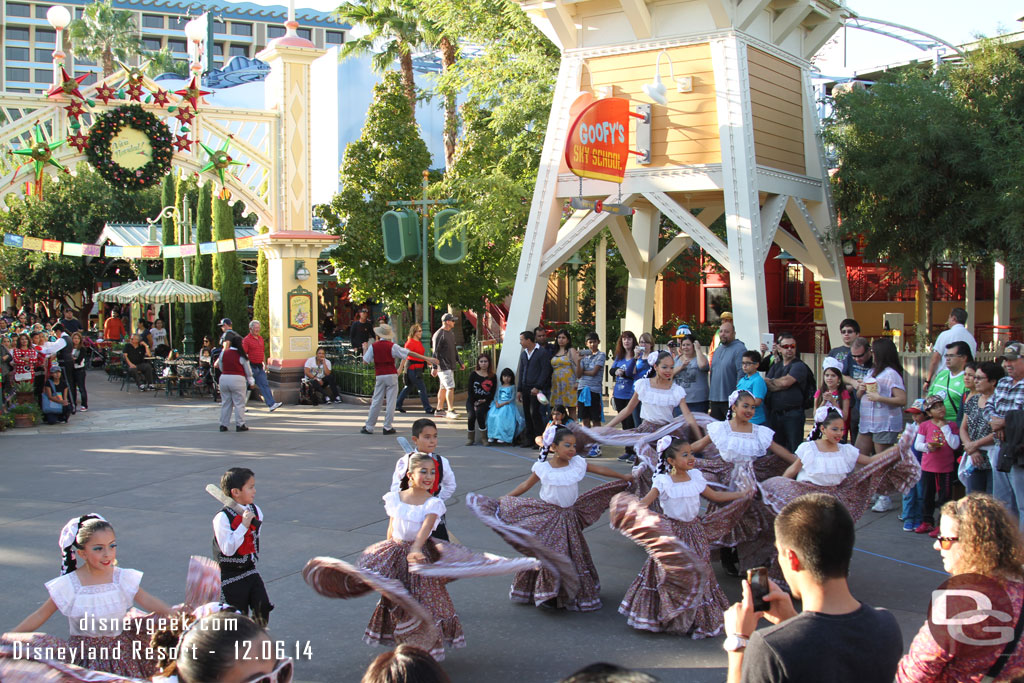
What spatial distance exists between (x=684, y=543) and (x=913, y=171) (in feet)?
33.1

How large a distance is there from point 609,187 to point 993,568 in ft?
38.4

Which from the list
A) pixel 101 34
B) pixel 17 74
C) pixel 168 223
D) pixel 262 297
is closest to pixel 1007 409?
pixel 262 297

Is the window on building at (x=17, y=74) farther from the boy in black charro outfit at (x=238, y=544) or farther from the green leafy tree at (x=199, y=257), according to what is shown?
the boy in black charro outfit at (x=238, y=544)

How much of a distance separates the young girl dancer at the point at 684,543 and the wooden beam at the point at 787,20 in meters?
10.4

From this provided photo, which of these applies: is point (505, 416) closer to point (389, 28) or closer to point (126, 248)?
point (126, 248)

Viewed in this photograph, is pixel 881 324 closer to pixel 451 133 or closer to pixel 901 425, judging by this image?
pixel 451 133

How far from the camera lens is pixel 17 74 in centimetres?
9288

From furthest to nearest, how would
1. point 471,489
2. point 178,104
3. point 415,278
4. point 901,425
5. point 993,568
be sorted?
1. point 415,278
2. point 178,104
3. point 471,489
4. point 901,425
5. point 993,568

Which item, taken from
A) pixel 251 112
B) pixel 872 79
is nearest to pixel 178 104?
pixel 251 112

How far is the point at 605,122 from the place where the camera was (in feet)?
44.5

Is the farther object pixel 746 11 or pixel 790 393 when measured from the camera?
Result: pixel 746 11

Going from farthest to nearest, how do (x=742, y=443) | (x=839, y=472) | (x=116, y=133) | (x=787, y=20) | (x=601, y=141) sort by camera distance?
1. (x=116, y=133)
2. (x=787, y=20)
3. (x=601, y=141)
4. (x=742, y=443)
5. (x=839, y=472)

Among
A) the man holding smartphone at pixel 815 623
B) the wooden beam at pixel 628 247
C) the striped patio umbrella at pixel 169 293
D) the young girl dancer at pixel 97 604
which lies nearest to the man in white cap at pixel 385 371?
the wooden beam at pixel 628 247

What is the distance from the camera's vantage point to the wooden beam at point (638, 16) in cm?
1396
